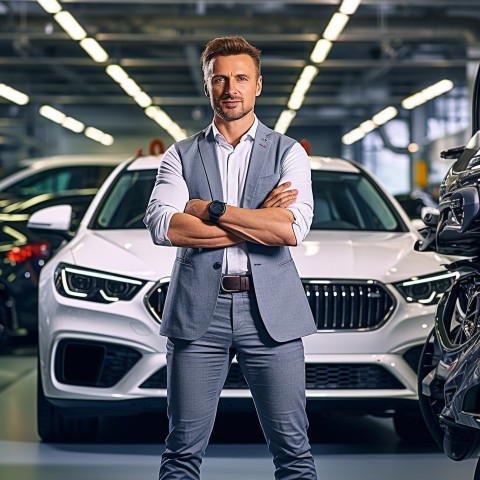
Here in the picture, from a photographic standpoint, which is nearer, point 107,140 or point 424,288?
point 424,288

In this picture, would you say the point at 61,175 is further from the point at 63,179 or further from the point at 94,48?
the point at 94,48

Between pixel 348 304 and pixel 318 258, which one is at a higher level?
pixel 318 258

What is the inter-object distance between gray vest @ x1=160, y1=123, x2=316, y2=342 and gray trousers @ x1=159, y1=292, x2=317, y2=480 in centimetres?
4

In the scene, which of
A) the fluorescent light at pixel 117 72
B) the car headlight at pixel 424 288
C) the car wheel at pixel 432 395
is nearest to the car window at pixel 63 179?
the car headlight at pixel 424 288

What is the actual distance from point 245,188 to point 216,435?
254 cm

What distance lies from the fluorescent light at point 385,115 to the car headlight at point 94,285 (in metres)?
20.9

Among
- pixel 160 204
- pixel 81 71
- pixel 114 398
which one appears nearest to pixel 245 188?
pixel 160 204

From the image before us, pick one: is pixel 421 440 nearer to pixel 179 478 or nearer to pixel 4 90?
pixel 179 478

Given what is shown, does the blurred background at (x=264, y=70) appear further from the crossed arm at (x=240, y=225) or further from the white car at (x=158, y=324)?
the crossed arm at (x=240, y=225)

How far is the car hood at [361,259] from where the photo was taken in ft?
15.4

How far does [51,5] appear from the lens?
11.9 meters

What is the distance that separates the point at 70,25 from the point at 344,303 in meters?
9.34

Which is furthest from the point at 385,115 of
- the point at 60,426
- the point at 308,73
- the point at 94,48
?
the point at 60,426

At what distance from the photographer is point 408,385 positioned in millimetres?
4613
